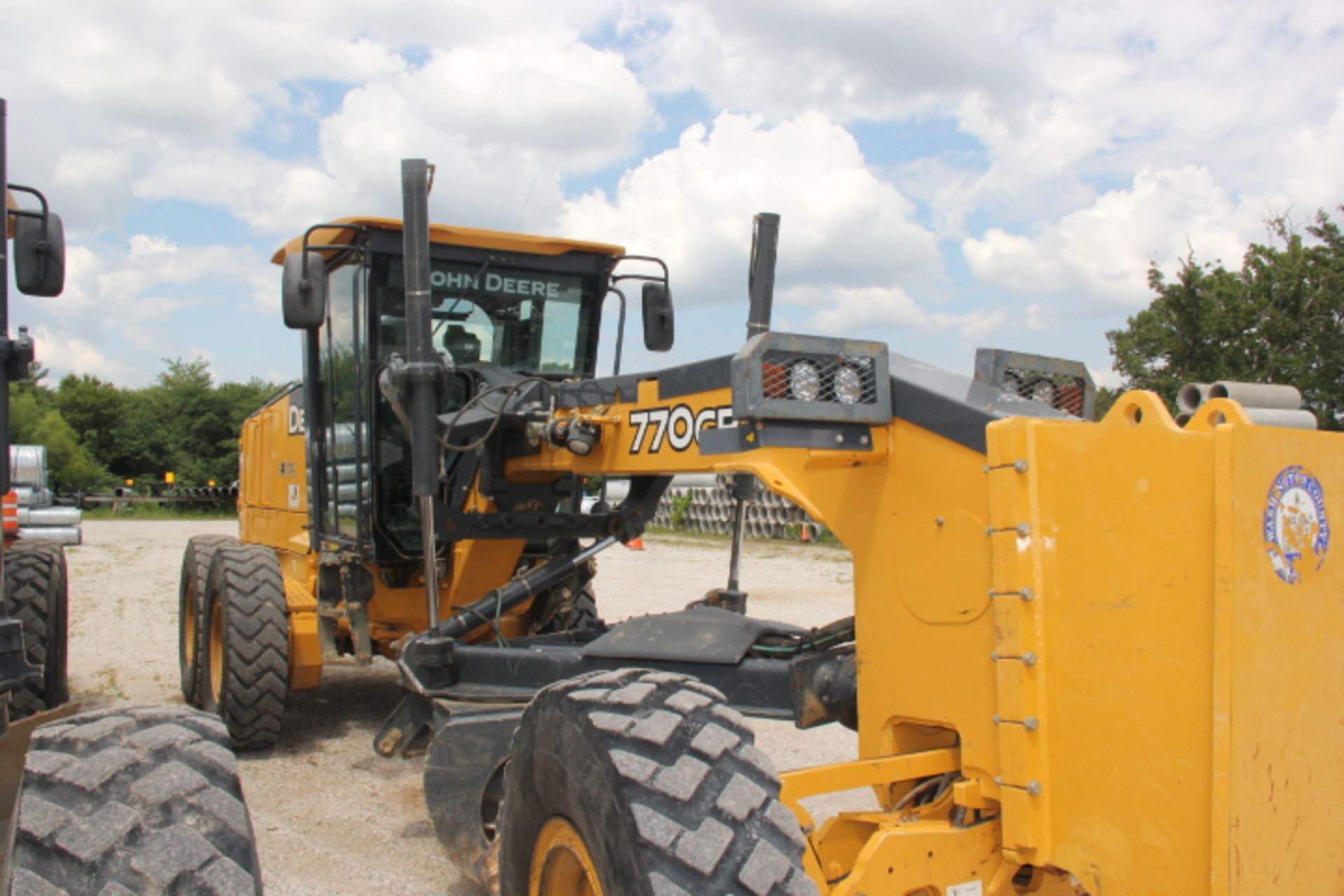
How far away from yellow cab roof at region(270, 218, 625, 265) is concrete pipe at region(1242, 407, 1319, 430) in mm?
4452

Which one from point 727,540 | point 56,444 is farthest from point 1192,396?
point 56,444

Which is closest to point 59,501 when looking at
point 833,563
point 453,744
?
point 833,563

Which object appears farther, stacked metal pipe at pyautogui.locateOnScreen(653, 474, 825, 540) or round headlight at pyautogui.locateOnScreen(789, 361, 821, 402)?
stacked metal pipe at pyautogui.locateOnScreen(653, 474, 825, 540)

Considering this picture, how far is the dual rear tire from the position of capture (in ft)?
21.0

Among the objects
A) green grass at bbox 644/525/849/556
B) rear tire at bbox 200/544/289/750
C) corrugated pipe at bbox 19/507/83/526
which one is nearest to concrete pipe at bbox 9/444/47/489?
corrugated pipe at bbox 19/507/83/526

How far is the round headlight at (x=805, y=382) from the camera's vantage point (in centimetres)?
305

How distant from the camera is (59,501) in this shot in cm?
3039

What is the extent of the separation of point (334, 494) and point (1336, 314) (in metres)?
23.4

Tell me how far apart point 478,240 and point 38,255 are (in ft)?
→ 8.57

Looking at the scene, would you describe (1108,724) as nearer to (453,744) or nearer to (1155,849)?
(1155,849)

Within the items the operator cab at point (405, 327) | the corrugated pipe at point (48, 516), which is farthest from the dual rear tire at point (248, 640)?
the corrugated pipe at point (48, 516)

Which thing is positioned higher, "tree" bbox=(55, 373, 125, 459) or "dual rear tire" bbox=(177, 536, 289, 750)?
"tree" bbox=(55, 373, 125, 459)

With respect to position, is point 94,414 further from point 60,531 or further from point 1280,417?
point 1280,417

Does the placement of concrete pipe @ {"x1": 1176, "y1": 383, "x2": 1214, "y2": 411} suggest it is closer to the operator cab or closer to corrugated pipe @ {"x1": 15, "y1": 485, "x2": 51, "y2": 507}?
the operator cab
